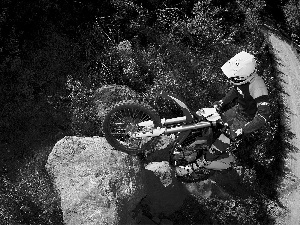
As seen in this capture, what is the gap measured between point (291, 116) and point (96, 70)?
737 cm

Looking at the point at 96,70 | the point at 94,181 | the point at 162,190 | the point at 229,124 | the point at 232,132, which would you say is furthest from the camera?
the point at 96,70

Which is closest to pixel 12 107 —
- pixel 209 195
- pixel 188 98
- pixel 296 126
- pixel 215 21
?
pixel 188 98

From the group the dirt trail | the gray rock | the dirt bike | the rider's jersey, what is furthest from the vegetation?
the rider's jersey

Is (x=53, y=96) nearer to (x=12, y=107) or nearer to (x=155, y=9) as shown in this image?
(x=12, y=107)

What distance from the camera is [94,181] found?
9938mm

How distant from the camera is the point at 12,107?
1247cm

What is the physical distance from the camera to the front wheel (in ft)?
30.7

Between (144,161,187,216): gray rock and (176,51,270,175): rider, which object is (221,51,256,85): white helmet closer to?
(176,51,270,175): rider

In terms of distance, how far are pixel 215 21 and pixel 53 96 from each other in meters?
6.76

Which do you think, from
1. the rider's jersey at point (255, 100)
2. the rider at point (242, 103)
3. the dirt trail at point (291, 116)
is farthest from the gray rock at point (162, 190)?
the dirt trail at point (291, 116)

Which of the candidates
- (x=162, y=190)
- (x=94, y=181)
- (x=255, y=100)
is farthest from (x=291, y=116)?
(x=94, y=181)

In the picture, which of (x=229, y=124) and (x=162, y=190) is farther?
(x=162, y=190)

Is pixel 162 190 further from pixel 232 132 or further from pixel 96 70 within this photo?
pixel 96 70

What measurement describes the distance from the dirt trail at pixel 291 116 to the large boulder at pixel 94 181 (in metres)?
5.33
